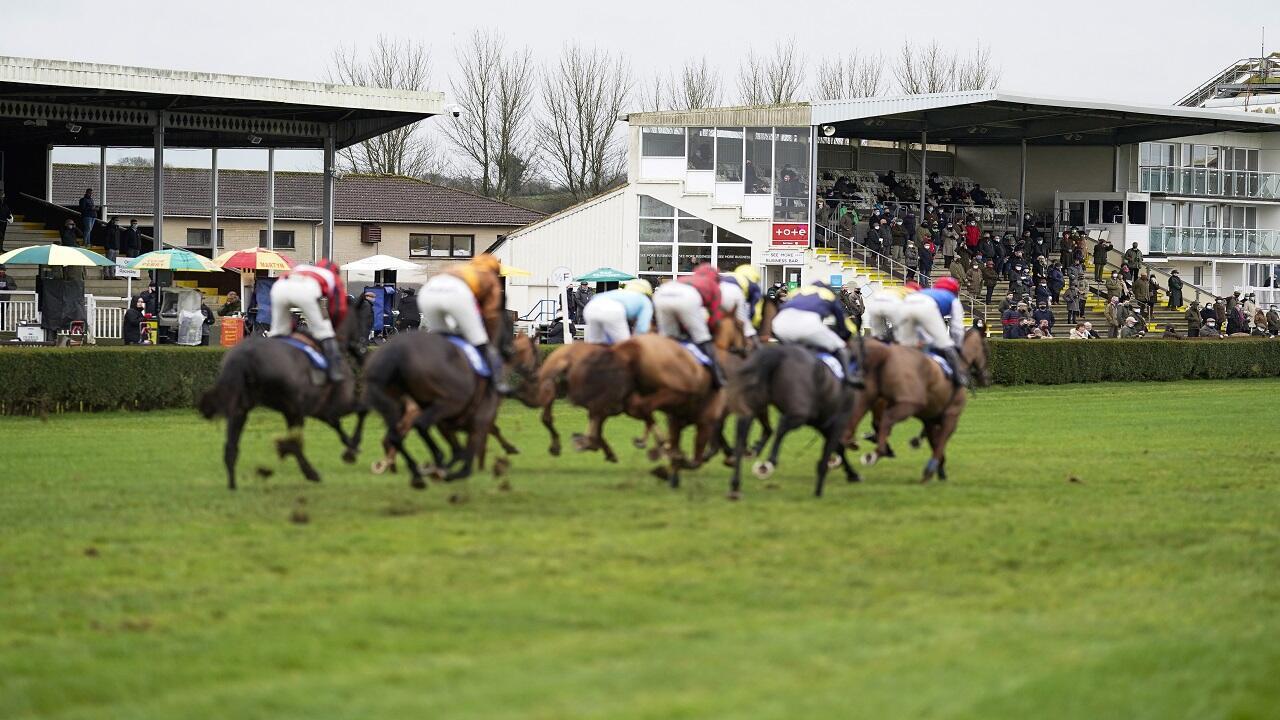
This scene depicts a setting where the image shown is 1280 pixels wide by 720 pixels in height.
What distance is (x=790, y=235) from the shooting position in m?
39.8

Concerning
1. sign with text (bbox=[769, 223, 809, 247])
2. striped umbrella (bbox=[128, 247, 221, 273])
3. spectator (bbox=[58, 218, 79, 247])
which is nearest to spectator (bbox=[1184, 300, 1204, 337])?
sign with text (bbox=[769, 223, 809, 247])

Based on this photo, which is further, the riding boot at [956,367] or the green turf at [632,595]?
the riding boot at [956,367]

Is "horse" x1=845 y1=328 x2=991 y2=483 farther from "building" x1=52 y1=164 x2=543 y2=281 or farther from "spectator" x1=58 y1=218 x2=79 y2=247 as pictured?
"building" x1=52 y1=164 x2=543 y2=281

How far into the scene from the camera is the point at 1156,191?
47.1 meters

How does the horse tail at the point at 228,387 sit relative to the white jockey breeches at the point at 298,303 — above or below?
below

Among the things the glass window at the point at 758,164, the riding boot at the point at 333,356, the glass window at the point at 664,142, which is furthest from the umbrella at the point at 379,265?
the riding boot at the point at 333,356

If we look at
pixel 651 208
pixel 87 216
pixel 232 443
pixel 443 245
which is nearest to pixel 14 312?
pixel 87 216

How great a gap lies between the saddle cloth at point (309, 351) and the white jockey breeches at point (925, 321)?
15.8ft

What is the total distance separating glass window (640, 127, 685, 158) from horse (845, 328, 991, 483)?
90.4ft

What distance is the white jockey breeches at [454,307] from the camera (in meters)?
11.4

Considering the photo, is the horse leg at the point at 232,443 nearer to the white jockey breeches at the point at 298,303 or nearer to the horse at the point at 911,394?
the white jockey breeches at the point at 298,303

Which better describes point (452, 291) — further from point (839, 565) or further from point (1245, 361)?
point (1245, 361)

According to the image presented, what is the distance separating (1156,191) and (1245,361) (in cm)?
1594

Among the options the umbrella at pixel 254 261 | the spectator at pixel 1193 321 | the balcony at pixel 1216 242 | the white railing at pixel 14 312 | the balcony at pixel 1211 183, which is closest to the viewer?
the white railing at pixel 14 312
